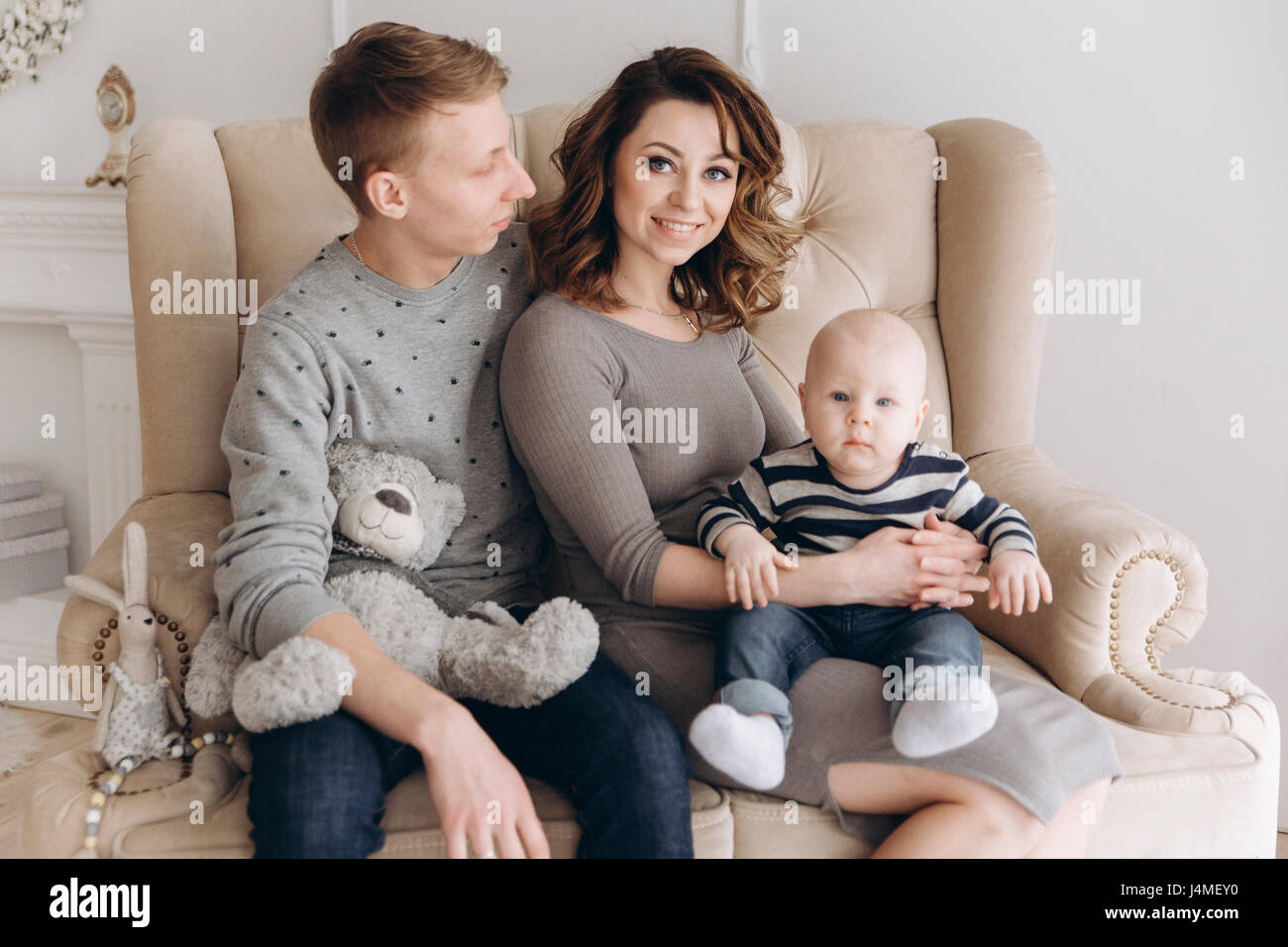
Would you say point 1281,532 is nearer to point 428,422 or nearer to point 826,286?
point 826,286

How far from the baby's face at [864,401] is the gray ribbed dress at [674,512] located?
0.21m

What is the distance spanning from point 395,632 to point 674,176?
28.3 inches

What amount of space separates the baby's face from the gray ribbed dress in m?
0.21

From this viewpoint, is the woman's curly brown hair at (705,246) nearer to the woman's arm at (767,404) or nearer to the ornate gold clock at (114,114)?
the woman's arm at (767,404)

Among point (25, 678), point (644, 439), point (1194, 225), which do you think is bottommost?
point (25, 678)

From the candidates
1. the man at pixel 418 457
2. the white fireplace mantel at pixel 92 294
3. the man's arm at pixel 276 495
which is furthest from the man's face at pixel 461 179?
the white fireplace mantel at pixel 92 294

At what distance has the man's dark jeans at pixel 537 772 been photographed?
1.04 m

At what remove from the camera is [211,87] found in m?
2.46

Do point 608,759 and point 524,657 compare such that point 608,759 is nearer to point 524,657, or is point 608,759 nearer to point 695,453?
point 524,657

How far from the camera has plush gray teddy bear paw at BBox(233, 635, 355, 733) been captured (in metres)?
1.07

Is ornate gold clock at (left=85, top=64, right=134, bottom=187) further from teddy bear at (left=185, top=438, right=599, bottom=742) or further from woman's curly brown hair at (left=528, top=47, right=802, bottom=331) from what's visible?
teddy bear at (left=185, top=438, right=599, bottom=742)

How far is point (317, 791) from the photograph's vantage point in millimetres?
1044

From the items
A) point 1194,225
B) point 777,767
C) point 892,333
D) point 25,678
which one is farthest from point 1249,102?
point 25,678

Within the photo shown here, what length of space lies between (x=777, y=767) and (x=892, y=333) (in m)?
0.55
